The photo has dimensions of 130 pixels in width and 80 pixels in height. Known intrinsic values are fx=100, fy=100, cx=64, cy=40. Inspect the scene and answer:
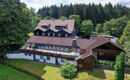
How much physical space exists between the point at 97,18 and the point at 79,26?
72.7 ft

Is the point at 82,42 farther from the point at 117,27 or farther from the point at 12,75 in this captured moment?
the point at 117,27

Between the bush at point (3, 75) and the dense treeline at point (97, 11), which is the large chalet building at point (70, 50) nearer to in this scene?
the bush at point (3, 75)

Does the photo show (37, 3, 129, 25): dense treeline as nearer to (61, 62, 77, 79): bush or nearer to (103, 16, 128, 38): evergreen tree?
(103, 16, 128, 38): evergreen tree

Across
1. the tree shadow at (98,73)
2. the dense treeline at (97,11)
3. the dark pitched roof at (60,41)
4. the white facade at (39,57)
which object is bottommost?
the tree shadow at (98,73)

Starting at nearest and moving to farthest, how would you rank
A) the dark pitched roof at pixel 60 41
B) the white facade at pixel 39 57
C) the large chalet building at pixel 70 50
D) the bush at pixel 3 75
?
the bush at pixel 3 75, the large chalet building at pixel 70 50, the white facade at pixel 39 57, the dark pitched roof at pixel 60 41

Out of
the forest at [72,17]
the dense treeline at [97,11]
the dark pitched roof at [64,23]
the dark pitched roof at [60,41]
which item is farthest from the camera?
the dense treeline at [97,11]

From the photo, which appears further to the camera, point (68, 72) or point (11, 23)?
point (11, 23)

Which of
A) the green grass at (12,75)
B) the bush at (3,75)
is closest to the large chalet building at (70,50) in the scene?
the green grass at (12,75)

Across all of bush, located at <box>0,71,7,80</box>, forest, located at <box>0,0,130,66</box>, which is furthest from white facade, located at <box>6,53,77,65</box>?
bush, located at <box>0,71,7,80</box>

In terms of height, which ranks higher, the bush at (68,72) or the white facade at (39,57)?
the white facade at (39,57)

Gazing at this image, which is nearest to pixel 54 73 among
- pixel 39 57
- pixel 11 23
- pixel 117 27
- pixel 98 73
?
pixel 39 57

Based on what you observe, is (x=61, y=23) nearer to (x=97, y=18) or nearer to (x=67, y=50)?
(x=67, y=50)

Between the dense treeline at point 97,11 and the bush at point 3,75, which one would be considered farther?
the dense treeline at point 97,11

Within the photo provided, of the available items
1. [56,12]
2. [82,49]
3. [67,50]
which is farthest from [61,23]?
[56,12]
